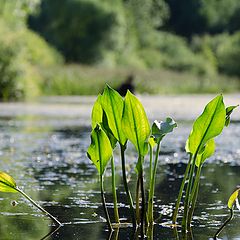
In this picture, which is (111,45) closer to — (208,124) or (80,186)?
(80,186)

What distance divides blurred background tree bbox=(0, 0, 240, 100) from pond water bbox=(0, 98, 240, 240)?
540 inches

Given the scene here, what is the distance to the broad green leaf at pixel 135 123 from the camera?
464cm

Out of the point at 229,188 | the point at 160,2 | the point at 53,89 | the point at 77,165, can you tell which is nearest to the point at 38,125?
the point at 77,165

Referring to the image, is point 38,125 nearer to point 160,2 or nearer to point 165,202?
point 165,202

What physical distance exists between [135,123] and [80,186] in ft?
7.86

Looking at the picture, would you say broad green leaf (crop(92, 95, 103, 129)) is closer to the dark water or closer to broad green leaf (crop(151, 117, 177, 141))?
broad green leaf (crop(151, 117, 177, 141))

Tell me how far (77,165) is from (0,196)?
8.64 feet

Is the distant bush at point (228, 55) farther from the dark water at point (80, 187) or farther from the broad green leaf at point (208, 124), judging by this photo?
the broad green leaf at point (208, 124)

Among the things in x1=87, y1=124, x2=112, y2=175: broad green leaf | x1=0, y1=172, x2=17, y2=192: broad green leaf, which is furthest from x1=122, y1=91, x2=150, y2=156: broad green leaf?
x1=0, y1=172, x2=17, y2=192: broad green leaf

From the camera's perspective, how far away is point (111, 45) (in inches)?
1956

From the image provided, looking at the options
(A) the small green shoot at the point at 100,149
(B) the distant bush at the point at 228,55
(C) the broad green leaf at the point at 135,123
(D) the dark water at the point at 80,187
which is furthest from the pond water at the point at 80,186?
(B) the distant bush at the point at 228,55

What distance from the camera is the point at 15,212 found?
17.8ft

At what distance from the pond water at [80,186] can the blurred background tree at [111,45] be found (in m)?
13.7

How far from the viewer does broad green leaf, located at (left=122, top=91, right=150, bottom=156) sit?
4.64m
